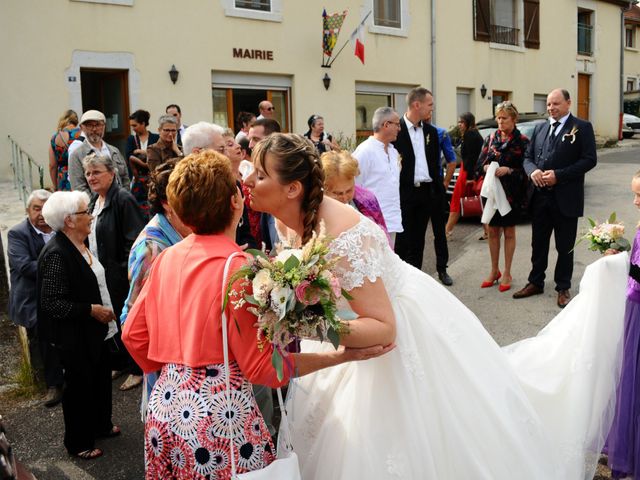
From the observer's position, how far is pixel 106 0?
11.7 m

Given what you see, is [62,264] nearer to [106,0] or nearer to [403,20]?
[106,0]

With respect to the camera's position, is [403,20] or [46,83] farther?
[403,20]

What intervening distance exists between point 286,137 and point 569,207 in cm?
506

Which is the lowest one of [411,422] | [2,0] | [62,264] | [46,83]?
[411,422]

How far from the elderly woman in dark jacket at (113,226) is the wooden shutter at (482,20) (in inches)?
664

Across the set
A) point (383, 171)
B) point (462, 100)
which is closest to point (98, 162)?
point (383, 171)

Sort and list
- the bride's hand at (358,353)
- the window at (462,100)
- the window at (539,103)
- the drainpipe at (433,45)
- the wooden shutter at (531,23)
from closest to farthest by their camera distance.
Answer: the bride's hand at (358,353)
the drainpipe at (433,45)
the window at (462,100)
the wooden shutter at (531,23)
the window at (539,103)

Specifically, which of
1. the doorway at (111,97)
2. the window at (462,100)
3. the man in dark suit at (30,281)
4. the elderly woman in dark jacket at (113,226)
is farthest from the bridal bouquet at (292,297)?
the window at (462,100)

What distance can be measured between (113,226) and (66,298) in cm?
101

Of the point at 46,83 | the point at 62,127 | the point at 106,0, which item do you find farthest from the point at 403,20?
the point at 62,127

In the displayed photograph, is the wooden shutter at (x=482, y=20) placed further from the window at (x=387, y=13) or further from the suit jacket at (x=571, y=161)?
the suit jacket at (x=571, y=161)

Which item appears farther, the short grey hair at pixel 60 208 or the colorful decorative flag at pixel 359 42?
the colorful decorative flag at pixel 359 42

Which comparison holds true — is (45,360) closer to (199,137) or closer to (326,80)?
(199,137)

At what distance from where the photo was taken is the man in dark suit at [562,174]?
667 cm
